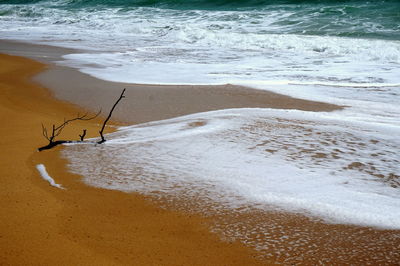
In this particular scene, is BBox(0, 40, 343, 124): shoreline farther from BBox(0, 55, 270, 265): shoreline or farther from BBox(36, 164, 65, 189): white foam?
BBox(0, 55, 270, 265): shoreline

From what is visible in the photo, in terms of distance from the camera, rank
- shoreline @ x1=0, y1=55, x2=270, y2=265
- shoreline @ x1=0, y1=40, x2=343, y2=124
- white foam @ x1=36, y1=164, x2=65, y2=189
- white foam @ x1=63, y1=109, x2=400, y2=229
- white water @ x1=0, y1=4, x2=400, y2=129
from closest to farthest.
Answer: shoreline @ x1=0, y1=55, x2=270, y2=265 < white foam @ x1=63, y1=109, x2=400, y2=229 < white foam @ x1=36, y1=164, x2=65, y2=189 < shoreline @ x1=0, y1=40, x2=343, y2=124 < white water @ x1=0, y1=4, x2=400, y2=129

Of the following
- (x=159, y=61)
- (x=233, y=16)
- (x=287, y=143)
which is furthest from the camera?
(x=233, y=16)

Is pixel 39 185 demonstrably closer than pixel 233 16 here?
Yes

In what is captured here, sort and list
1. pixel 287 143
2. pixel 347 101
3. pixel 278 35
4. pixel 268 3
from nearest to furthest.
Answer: pixel 287 143
pixel 347 101
pixel 278 35
pixel 268 3

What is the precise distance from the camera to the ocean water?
2896 millimetres

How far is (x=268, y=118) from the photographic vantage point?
4.42m

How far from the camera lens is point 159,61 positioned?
8945 mm

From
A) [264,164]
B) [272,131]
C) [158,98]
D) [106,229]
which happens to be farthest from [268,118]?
[106,229]

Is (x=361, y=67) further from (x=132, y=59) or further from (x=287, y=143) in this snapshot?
(x=287, y=143)

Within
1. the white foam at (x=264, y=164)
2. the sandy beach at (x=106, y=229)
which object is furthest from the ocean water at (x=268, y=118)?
the sandy beach at (x=106, y=229)

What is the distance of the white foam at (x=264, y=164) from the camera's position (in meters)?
2.74

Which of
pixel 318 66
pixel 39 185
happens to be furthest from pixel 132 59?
pixel 39 185

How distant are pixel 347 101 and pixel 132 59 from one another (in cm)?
469

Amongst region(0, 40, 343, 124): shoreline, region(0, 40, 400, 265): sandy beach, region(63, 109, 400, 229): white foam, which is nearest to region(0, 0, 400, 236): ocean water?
region(63, 109, 400, 229): white foam
